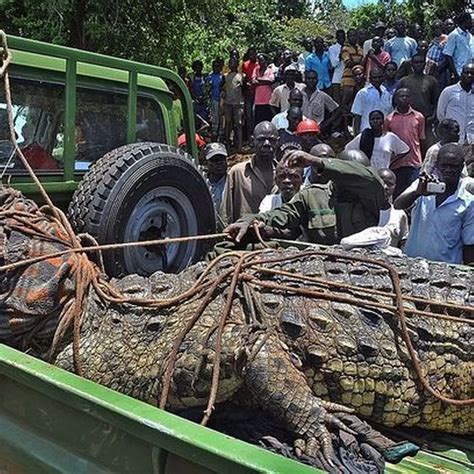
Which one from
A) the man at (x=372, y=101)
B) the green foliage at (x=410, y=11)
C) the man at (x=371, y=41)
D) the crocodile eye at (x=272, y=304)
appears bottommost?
the crocodile eye at (x=272, y=304)

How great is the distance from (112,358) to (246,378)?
0.53 metres

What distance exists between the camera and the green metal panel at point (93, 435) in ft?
5.10

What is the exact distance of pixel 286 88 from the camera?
412 inches

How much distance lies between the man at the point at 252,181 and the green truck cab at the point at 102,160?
111 cm

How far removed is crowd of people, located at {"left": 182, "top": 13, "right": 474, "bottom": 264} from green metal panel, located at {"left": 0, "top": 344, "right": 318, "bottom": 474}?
5.91ft

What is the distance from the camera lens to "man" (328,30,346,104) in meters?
10.9

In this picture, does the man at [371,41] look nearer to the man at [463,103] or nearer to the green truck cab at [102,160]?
the man at [463,103]

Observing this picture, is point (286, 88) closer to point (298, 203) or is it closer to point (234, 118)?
point (234, 118)

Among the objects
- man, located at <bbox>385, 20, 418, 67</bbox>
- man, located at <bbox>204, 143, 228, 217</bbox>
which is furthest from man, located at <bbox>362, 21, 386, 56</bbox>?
man, located at <bbox>204, 143, 228, 217</bbox>

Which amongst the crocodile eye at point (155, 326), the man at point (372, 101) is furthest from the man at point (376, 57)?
the crocodile eye at point (155, 326)

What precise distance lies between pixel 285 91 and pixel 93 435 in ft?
29.8

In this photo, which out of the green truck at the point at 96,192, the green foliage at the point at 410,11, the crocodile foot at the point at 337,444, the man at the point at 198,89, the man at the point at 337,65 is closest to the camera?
the green truck at the point at 96,192

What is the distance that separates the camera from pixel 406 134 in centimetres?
766

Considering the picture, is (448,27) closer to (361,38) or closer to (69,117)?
(361,38)
